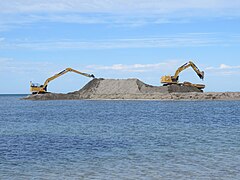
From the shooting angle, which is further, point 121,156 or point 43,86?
point 43,86

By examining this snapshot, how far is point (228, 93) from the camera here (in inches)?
3711

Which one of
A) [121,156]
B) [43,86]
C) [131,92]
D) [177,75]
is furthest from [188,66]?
[121,156]

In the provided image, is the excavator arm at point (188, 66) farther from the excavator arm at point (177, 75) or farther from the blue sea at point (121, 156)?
the blue sea at point (121, 156)

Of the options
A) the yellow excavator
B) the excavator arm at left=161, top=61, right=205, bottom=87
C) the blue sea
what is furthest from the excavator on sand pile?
the blue sea

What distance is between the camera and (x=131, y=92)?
328 feet

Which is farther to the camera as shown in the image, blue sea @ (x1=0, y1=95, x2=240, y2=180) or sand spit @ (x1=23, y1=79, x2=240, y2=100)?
sand spit @ (x1=23, y1=79, x2=240, y2=100)

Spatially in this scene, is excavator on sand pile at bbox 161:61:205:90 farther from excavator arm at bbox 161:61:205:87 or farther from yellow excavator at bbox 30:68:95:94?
yellow excavator at bbox 30:68:95:94

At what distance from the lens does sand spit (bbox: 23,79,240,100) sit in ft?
300

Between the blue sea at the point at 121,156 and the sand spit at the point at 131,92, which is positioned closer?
the blue sea at the point at 121,156

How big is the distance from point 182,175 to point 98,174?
2.79m

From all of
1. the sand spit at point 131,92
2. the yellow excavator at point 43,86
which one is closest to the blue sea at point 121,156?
the sand spit at point 131,92

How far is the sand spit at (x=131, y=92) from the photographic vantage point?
300 ft

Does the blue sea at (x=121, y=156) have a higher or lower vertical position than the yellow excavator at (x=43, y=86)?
lower

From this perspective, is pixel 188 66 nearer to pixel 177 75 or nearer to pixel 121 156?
pixel 177 75
